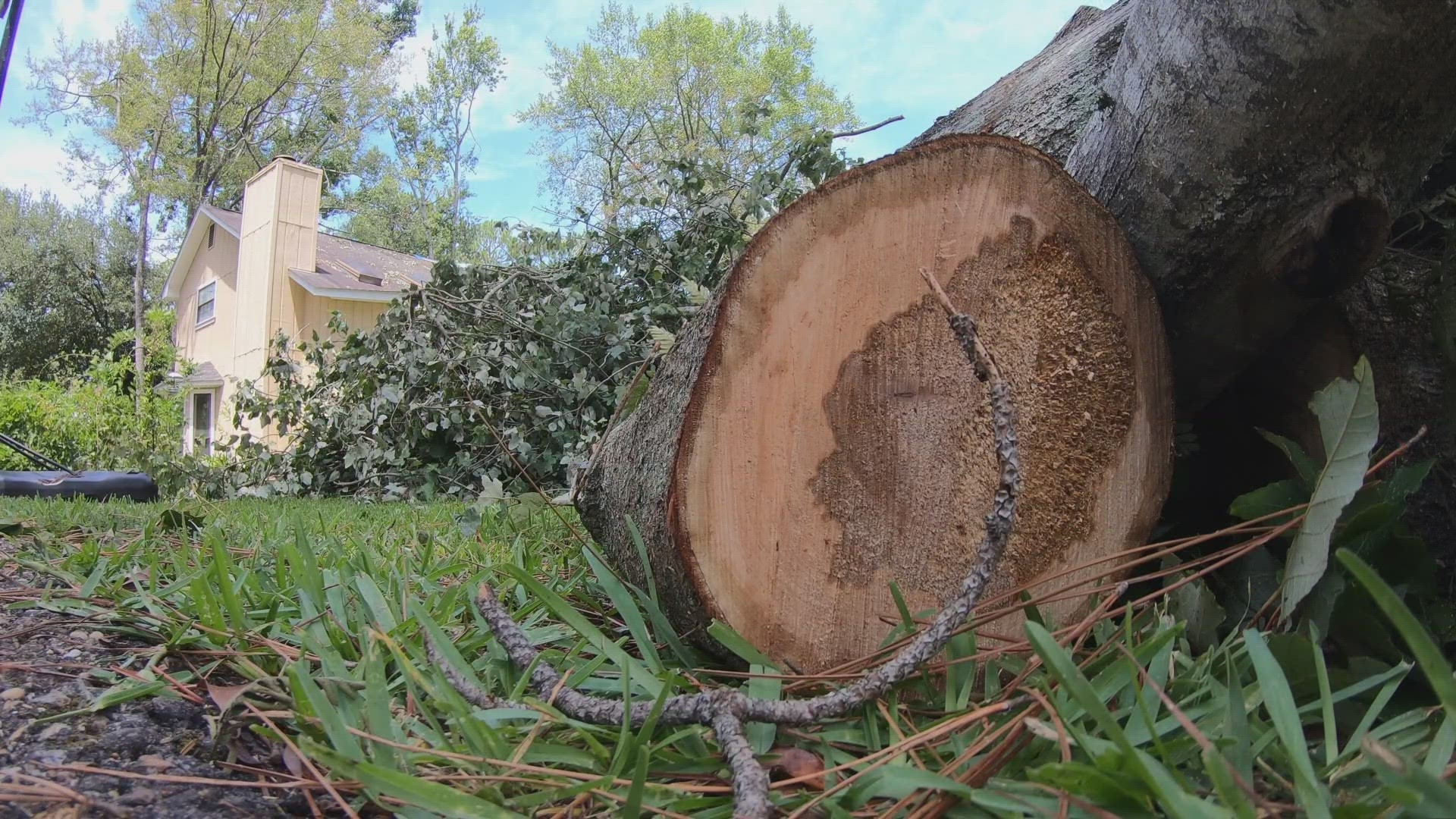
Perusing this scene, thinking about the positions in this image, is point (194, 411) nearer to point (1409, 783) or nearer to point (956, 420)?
point (956, 420)

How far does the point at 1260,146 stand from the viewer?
42.5 inches

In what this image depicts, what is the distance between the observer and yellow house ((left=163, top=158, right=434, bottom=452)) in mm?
14836

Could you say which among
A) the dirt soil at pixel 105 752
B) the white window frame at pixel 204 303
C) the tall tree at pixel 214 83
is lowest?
the dirt soil at pixel 105 752

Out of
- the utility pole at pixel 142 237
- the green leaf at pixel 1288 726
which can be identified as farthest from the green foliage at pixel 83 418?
the green leaf at pixel 1288 726

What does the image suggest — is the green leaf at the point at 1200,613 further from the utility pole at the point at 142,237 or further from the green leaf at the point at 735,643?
the utility pole at the point at 142,237

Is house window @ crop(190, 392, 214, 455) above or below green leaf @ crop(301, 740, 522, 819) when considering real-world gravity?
above

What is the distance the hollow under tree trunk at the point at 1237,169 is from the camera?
3.31ft

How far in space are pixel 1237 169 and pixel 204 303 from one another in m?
21.9

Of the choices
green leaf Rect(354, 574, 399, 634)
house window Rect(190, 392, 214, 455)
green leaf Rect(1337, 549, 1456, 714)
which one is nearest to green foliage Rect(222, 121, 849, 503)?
green leaf Rect(354, 574, 399, 634)

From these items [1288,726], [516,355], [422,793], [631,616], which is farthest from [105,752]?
[516,355]

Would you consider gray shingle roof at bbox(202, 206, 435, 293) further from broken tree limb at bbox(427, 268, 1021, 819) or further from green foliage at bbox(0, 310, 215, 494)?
broken tree limb at bbox(427, 268, 1021, 819)

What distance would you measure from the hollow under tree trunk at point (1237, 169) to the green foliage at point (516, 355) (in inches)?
107

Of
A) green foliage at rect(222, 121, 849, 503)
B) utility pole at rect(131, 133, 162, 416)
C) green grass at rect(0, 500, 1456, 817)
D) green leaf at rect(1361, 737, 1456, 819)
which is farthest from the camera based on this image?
utility pole at rect(131, 133, 162, 416)

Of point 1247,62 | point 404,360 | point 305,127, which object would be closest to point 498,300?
point 404,360
